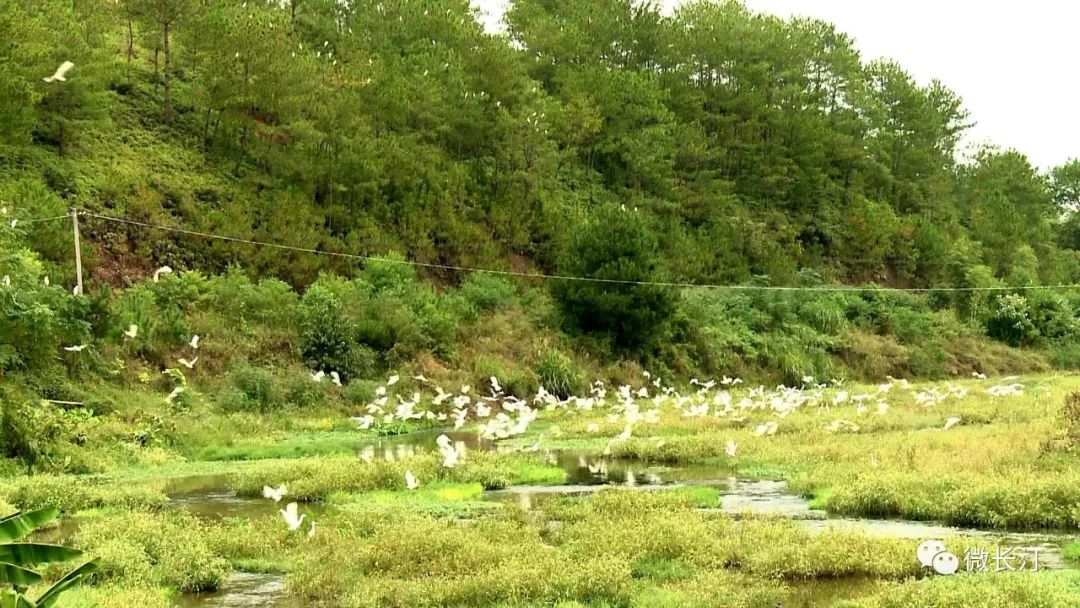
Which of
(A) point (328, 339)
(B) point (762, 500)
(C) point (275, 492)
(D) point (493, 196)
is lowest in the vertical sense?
(B) point (762, 500)

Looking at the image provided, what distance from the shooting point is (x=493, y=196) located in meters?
40.8

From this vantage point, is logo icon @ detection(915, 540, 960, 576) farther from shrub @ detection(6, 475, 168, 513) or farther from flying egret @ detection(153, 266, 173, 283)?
flying egret @ detection(153, 266, 173, 283)

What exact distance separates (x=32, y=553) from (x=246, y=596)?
657 centimetres

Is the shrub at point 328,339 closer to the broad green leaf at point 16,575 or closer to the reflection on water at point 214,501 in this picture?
the reflection on water at point 214,501

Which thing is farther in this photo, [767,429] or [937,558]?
[767,429]

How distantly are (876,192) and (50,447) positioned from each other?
54.3 metres

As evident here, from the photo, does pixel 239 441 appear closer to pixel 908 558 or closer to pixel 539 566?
pixel 539 566

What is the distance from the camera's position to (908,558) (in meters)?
9.42

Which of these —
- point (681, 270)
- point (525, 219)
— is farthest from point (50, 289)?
point (681, 270)

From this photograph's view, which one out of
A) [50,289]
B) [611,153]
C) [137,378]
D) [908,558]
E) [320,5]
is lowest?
[908,558]

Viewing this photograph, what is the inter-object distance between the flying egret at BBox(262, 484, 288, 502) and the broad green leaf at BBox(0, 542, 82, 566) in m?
10.2

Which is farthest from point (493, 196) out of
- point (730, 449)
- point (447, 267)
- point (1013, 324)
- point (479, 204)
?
point (1013, 324)

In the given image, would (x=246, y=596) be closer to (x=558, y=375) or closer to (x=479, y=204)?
(x=558, y=375)

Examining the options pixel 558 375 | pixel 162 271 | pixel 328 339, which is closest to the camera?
pixel 162 271
